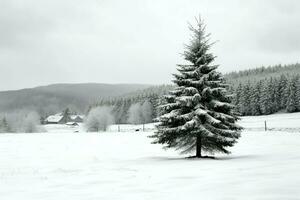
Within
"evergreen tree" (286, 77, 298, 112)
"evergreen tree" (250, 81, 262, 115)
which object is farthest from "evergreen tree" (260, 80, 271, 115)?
"evergreen tree" (286, 77, 298, 112)

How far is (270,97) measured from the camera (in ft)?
367

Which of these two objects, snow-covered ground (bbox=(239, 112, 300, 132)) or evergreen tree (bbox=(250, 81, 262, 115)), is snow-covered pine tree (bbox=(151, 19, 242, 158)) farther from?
evergreen tree (bbox=(250, 81, 262, 115))

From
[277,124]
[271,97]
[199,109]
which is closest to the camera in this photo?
[199,109]

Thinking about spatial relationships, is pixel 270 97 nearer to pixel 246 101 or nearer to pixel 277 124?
pixel 246 101

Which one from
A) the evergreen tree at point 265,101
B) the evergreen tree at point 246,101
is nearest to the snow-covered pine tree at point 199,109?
the evergreen tree at point 265,101

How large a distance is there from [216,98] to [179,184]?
446 inches

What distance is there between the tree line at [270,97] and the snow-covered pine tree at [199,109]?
86592mm

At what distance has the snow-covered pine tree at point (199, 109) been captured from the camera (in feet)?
69.9

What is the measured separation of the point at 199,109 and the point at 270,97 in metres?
96.7

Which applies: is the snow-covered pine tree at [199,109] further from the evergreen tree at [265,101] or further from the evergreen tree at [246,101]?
the evergreen tree at [246,101]

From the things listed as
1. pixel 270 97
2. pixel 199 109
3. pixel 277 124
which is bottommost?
pixel 277 124

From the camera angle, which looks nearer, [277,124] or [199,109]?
[199,109]

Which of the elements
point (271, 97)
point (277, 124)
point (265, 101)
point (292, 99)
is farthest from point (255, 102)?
point (277, 124)

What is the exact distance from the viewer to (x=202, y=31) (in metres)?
23.2
